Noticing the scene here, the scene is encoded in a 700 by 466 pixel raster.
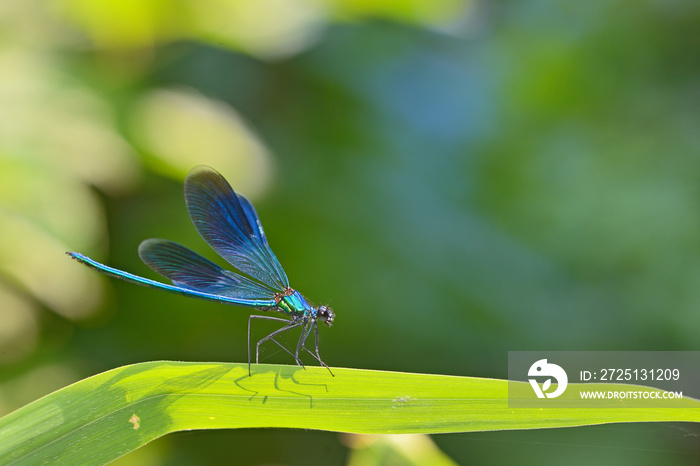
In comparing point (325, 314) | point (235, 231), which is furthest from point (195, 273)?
point (325, 314)

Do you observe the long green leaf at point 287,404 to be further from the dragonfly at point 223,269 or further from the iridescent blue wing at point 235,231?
the iridescent blue wing at point 235,231

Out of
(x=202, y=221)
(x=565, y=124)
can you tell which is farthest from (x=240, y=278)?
(x=565, y=124)

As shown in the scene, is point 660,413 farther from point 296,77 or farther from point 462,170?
point 296,77

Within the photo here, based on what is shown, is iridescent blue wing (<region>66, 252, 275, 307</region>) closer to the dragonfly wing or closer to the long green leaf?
the dragonfly wing

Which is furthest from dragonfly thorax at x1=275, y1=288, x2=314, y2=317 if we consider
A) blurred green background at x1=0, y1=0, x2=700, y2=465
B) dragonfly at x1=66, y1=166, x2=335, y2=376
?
blurred green background at x1=0, y1=0, x2=700, y2=465

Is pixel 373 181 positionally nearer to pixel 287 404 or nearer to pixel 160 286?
pixel 160 286

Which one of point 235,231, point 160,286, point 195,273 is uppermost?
point 235,231
